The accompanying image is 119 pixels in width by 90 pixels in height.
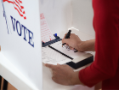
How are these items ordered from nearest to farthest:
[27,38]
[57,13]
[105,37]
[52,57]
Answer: [105,37] < [27,38] < [52,57] < [57,13]

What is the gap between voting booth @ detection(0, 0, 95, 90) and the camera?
0.65 m

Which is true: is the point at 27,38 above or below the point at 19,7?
below

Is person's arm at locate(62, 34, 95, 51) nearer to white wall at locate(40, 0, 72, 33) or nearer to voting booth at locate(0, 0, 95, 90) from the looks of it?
voting booth at locate(0, 0, 95, 90)

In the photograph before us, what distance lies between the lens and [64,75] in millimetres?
789

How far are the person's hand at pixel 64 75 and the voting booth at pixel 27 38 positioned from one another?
1.0 inches

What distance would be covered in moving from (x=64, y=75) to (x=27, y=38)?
0.78ft

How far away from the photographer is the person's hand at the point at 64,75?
0.76 m

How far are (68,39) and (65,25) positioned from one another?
331 millimetres

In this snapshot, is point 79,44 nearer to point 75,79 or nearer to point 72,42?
point 72,42

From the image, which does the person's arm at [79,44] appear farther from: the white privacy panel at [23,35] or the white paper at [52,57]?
the white privacy panel at [23,35]

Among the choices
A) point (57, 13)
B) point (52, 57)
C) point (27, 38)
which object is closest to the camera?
point (27, 38)

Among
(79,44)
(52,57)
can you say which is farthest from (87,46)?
(52,57)

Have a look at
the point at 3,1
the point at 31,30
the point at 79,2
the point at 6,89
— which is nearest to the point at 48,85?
the point at 31,30

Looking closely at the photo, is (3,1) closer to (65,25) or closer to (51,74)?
(51,74)
